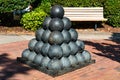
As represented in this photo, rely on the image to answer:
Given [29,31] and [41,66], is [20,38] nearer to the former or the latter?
[29,31]

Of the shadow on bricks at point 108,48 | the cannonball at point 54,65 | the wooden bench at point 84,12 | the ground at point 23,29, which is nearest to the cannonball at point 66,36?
the cannonball at point 54,65

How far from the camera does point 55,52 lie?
7.15 meters

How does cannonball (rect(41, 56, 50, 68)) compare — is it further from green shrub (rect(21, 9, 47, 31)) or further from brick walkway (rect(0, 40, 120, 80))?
green shrub (rect(21, 9, 47, 31))

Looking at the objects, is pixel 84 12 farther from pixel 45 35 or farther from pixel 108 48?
pixel 45 35

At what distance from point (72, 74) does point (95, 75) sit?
1.94 ft

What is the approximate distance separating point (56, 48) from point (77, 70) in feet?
2.86

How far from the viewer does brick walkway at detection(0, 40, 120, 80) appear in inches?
275

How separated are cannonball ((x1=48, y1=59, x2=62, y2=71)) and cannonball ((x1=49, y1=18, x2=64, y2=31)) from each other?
0.84 meters

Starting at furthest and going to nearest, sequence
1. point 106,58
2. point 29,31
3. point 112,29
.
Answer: point 112,29 < point 29,31 < point 106,58

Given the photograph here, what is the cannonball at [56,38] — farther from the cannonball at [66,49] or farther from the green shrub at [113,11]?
the green shrub at [113,11]

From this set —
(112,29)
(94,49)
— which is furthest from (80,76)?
(112,29)

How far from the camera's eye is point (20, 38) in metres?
11.2

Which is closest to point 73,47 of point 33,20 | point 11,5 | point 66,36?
point 66,36

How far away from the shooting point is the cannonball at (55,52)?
7156 millimetres
